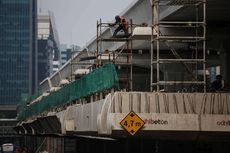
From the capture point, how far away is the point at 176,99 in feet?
77.8

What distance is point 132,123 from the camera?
878 inches

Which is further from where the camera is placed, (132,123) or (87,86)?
(87,86)

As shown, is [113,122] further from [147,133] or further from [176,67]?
[176,67]

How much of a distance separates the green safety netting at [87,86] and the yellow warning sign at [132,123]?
14.6 ft

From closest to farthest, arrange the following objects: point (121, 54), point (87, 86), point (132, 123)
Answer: point (132, 123)
point (87, 86)
point (121, 54)

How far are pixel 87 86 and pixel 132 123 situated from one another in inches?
499

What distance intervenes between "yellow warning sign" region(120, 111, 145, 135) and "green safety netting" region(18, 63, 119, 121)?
445 centimetres

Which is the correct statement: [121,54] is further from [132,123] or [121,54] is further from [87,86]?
[132,123]

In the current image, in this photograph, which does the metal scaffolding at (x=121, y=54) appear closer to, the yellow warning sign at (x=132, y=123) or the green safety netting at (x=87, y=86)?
the green safety netting at (x=87, y=86)

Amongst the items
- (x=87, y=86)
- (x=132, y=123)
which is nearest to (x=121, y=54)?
(x=87, y=86)

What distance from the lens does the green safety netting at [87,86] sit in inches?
1081

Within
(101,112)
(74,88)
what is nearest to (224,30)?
(74,88)

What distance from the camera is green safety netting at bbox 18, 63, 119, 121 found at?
27456mm

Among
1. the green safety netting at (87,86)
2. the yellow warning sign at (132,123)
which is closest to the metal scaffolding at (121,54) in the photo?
the green safety netting at (87,86)
